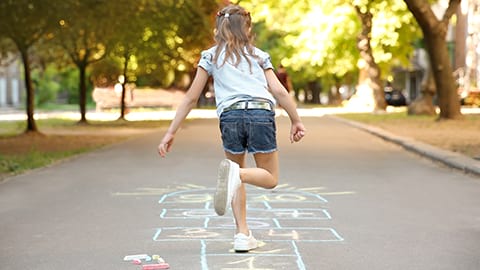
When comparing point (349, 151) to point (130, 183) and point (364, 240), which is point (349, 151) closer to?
point (130, 183)

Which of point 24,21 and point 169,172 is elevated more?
point 24,21

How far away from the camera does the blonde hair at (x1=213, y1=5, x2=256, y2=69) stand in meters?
6.60

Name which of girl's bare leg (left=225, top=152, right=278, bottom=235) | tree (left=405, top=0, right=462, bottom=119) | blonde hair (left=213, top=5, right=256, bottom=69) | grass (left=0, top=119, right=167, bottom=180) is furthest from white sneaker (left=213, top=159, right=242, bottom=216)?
tree (left=405, top=0, right=462, bottom=119)

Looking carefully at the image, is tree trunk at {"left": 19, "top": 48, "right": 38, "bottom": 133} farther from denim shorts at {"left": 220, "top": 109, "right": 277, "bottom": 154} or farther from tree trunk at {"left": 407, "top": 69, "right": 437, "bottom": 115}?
denim shorts at {"left": 220, "top": 109, "right": 277, "bottom": 154}

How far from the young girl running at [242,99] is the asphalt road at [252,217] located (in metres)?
0.70

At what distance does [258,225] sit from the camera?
8242mm

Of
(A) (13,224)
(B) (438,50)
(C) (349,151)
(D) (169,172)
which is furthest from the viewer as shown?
(B) (438,50)

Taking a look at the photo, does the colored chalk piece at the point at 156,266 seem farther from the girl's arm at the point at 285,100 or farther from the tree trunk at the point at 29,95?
the tree trunk at the point at 29,95

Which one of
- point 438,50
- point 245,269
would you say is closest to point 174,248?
point 245,269

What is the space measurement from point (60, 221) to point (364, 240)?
3.07m

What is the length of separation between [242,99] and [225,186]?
0.78 meters

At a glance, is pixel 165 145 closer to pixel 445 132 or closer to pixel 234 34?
pixel 234 34

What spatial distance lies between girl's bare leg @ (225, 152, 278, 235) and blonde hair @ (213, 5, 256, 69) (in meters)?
0.71

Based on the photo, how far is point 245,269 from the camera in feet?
20.2
